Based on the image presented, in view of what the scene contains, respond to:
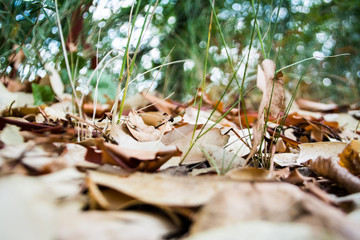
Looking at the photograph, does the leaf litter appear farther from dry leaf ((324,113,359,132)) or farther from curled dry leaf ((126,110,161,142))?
dry leaf ((324,113,359,132))

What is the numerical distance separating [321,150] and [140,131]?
412 mm

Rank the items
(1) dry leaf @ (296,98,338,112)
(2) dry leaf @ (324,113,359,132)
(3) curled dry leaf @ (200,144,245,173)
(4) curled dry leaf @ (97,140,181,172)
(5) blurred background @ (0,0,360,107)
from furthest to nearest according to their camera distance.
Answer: (1) dry leaf @ (296,98,338,112) < (2) dry leaf @ (324,113,359,132) < (5) blurred background @ (0,0,360,107) < (3) curled dry leaf @ (200,144,245,173) < (4) curled dry leaf @ (97,140,181,172)

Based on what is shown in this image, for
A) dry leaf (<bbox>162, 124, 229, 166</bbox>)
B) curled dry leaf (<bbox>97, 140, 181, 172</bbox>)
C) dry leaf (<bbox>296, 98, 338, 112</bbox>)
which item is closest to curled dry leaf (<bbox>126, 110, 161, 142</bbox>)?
dry leaf (<bbox>162, 124, 229, 166</bbox>)

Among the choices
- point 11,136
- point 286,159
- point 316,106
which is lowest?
point 316,106

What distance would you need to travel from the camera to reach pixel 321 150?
0.59 meters

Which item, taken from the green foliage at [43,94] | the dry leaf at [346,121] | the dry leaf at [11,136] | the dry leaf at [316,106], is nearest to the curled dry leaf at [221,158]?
the dry leaf at [11,136]

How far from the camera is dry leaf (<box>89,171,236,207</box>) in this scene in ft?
0.96

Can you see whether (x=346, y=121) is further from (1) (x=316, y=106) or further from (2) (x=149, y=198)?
(2) (x=149, y=198)

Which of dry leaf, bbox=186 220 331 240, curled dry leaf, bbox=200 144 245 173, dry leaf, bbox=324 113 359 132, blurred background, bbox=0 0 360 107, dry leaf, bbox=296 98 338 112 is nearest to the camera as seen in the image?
dry leaf, bbox=186 220 331 240

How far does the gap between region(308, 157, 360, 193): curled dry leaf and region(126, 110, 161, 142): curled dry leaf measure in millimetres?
328

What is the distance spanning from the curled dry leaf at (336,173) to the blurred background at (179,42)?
0.18 m

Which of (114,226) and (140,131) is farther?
(140,131)

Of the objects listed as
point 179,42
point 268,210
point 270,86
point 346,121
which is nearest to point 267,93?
point 270,86

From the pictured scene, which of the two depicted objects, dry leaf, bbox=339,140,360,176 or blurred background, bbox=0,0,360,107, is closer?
dry leaf, bbox=339,140,360,176
